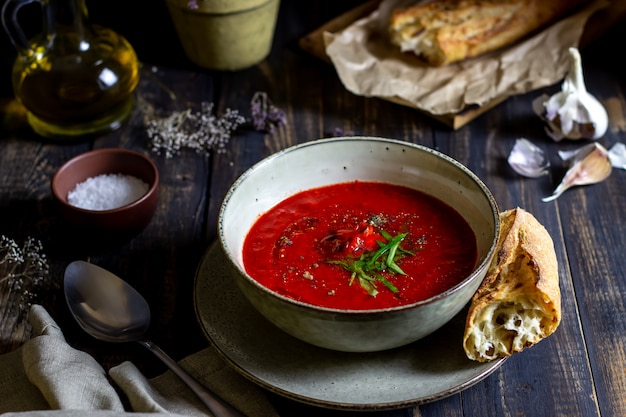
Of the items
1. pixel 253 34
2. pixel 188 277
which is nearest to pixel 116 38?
pixel 253 34

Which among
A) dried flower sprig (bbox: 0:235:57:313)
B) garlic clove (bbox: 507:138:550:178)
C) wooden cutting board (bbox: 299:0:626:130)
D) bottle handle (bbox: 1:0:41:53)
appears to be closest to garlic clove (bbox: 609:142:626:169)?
garlic clove (bbox: 507:138:550:178)

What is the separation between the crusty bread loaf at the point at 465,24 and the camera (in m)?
3.13

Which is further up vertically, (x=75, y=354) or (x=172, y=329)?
(x=75, y=354)

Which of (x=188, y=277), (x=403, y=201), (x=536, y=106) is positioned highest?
(x=403, y=201)

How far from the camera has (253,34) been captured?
325 cm

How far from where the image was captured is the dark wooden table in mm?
2035

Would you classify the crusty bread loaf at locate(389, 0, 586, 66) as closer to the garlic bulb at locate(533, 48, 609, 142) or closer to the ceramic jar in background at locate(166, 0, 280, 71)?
the garlic bulb at locate(533, 48, 609, 142)

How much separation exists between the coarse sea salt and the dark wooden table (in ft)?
0.40

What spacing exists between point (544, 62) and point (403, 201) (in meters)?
A: 1.23

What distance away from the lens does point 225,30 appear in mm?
3178

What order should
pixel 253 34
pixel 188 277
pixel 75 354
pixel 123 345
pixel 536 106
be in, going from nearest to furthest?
pixel 75 354 < pixel 123 345 < pixel 188 277 < pixel 536 106 < pixel 253 34

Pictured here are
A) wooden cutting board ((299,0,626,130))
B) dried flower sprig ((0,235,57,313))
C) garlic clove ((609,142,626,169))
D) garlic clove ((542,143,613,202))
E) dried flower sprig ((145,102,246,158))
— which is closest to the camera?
dried flower sprig ((0,235,57,313))

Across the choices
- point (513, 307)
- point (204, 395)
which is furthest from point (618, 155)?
point (204, 395)

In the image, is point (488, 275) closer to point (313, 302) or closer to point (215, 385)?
point (313, 302)
